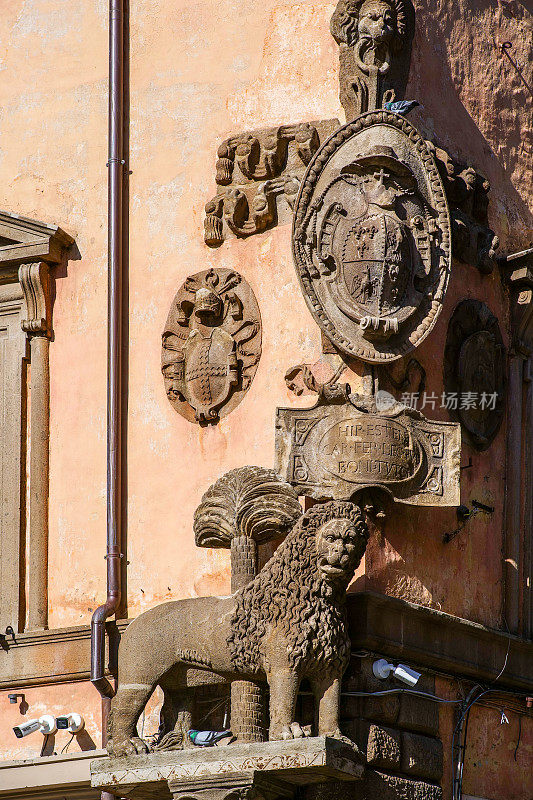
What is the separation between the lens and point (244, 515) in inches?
453

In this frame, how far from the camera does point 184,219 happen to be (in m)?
12.8

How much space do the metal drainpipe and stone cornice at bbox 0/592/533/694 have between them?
0.70 feet

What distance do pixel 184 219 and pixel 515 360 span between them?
2461mm

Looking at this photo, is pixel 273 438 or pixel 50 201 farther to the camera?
pixel 50 201

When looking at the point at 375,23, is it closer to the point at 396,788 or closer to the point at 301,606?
the point at 301,606

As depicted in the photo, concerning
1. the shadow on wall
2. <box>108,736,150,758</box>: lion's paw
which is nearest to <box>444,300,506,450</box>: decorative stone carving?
the shadow on wall

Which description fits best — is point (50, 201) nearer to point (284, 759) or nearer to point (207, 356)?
point (207, 356)

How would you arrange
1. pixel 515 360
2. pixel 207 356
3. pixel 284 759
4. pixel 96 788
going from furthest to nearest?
pixel 515 360
pixel 207 356
pixel 96 788
pixel 284 759

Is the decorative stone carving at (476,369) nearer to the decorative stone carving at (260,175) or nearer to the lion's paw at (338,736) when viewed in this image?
the decorative stone carving at (260,175)

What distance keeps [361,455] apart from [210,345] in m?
1.38

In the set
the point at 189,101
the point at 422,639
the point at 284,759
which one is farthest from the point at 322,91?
the point at 284,759

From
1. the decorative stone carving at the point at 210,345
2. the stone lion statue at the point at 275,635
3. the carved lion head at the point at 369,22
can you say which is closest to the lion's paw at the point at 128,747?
the stone lion statue at the point at 275,635

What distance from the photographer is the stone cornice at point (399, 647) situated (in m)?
11.5

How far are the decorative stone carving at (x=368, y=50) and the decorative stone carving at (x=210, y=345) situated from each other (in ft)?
4.35
